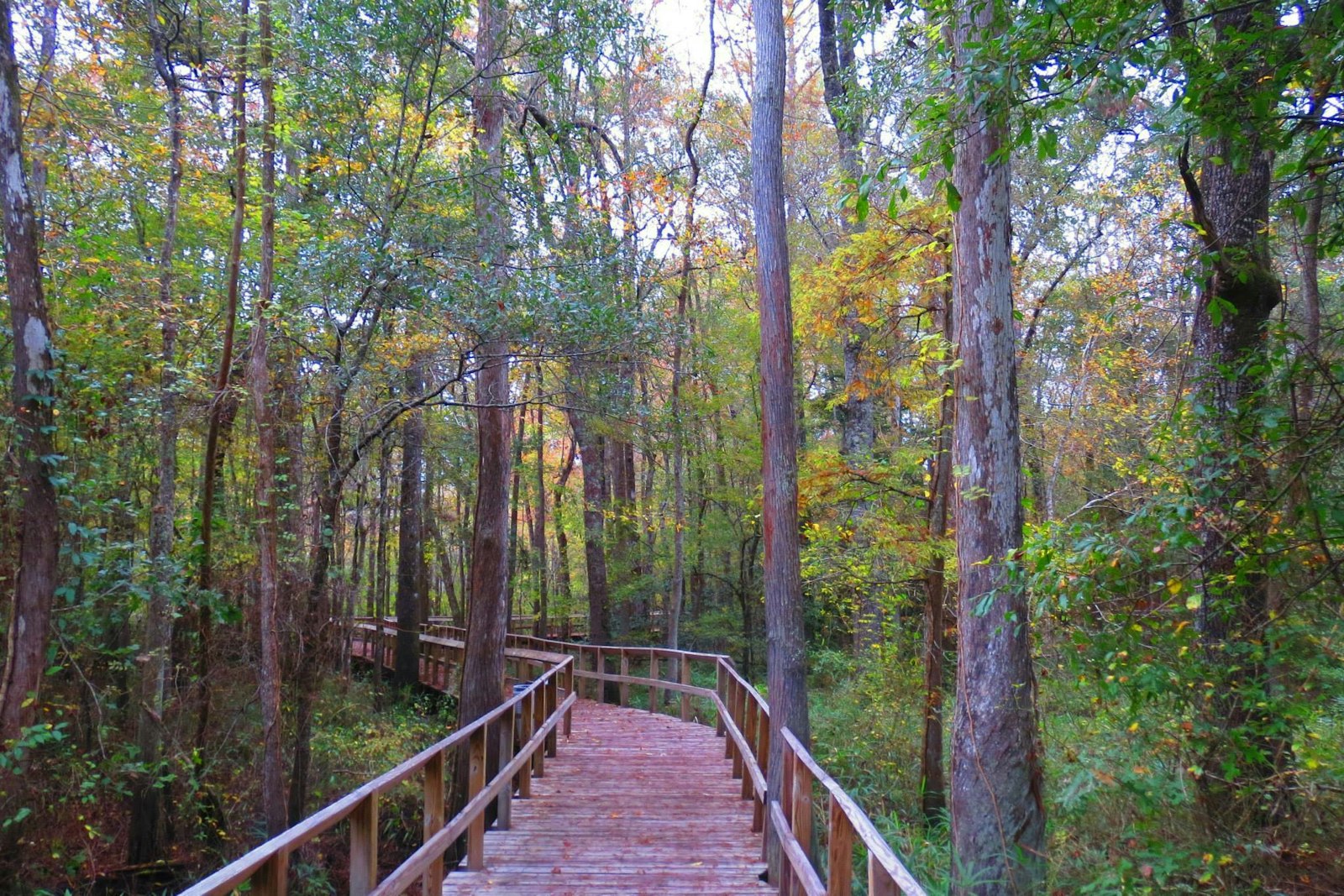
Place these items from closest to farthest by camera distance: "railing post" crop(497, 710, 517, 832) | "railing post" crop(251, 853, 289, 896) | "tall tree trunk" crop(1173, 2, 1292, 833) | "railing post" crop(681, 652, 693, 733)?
1. "railing post" crop(251, 853, 289, 896)
2. "tall tree trunk" crop(1173, 2, 1292, 833)
3. "railing post" crop(497, 710, 517, 832)
4. "railing post" crop(681, 652, 693, 733)

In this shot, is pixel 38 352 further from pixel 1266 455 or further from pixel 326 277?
pixel 1266 455

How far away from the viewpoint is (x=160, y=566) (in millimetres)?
8328

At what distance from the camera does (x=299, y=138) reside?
32.6 feet

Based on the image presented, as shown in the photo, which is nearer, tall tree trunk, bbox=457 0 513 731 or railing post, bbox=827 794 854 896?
railing post, bbox=827 794 854 896

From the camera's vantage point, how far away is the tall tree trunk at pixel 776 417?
665 centimetres

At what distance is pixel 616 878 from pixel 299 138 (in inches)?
356

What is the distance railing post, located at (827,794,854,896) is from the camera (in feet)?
11.3

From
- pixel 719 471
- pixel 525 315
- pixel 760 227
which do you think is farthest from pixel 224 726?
pixel 719 471

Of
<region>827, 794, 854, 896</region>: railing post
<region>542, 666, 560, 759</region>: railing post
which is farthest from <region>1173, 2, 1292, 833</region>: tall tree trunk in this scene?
<region>542, 666, 560, 759</region>: railing post

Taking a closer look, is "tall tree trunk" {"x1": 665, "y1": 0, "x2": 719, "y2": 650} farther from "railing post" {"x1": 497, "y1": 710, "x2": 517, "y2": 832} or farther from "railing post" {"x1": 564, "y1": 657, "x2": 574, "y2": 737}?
"railing post" {"x1": 497, "y1": 710, "x2": 517, "y2": 832}

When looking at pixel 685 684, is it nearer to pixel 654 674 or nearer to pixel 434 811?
pixel 654 674

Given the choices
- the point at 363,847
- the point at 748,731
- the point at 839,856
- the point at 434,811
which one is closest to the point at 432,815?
the point at 434,811

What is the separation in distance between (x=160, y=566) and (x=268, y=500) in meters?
1.28

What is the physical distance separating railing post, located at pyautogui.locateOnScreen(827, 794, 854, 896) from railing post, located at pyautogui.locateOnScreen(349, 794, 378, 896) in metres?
1.99
